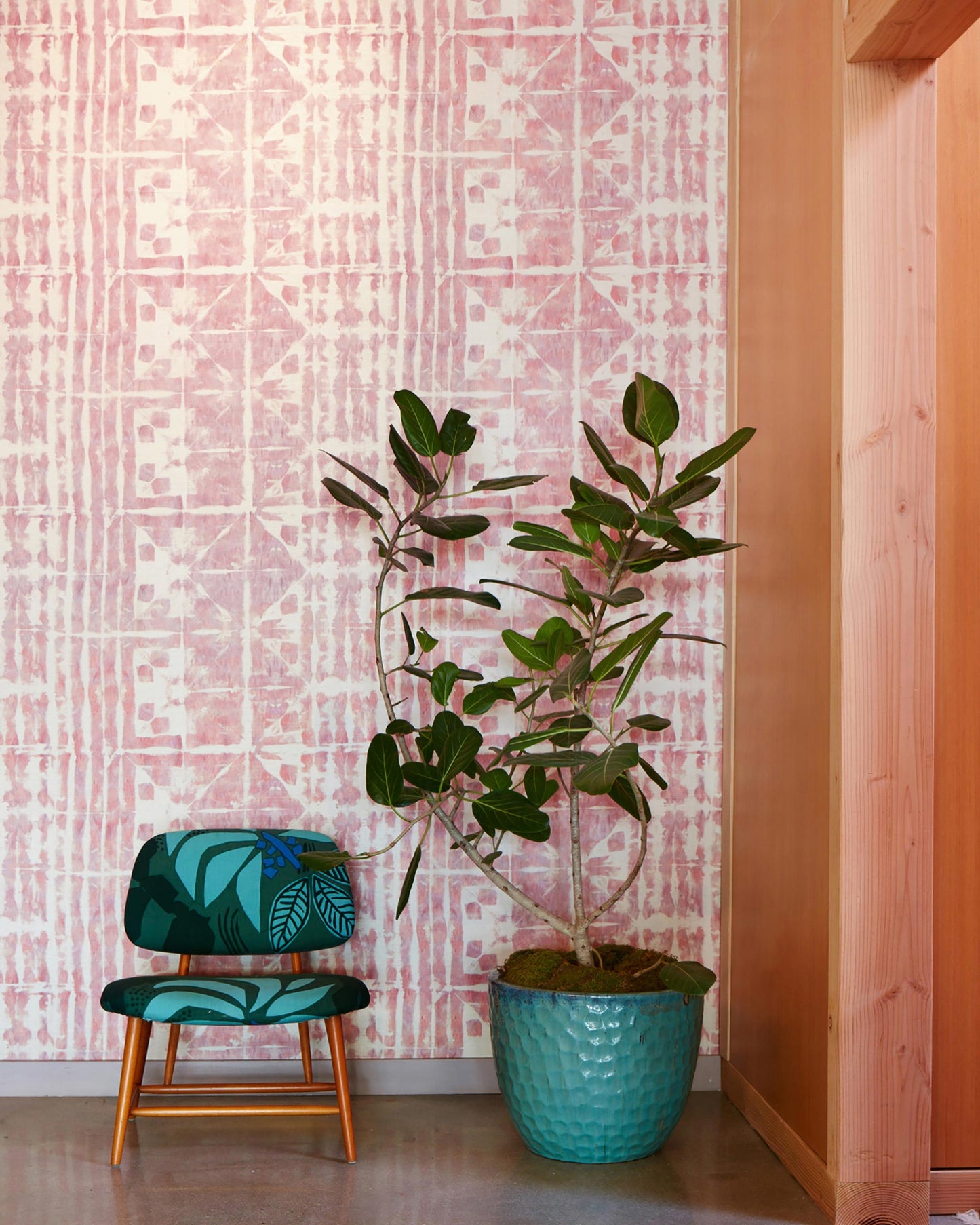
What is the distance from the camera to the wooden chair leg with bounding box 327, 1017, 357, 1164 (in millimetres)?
2363

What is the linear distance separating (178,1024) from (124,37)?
2.50 metres

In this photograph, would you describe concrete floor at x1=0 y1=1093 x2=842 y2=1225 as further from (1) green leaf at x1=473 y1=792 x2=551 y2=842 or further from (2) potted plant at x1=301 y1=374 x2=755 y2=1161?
(1) green leaf at x1=473 y1=792 x2=551 y2=842

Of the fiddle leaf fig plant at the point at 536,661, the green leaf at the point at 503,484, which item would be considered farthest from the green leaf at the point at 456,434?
the green leaf at the point at 503,484

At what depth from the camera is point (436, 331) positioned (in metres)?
2.87

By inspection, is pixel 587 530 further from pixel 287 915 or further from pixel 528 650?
pixel 287 915

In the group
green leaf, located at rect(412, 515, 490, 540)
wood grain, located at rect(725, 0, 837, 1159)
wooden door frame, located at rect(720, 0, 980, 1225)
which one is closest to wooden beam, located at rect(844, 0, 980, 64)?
wooden door frame, located at rect(720, 0, 980, 1225)

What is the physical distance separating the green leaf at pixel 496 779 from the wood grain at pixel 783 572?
60 cm

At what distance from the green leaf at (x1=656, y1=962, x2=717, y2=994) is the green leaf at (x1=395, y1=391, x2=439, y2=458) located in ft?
4.10

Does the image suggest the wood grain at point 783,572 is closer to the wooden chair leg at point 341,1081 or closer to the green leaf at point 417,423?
the green leaf at point 417,423

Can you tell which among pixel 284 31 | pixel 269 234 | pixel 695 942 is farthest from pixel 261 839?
pixel 284 31

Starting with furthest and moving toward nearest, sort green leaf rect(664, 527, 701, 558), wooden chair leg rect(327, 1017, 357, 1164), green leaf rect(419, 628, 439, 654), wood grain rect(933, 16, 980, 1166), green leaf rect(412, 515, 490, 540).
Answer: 1. green leaf rect(419, 628, 439, 654)
2. green leaf rect(412, 515, 490, 540)
3. wooden chair leg rect(327, 1017, 357, 1164)
4. green leaf rect(664, 527, 701, 558)
5. wood grain rect(933, 16, 980, 1166)

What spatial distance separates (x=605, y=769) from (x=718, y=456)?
705 millimetres

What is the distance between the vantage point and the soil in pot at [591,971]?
7.77 ft

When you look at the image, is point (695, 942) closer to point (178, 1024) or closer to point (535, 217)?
point (178, 1024)
